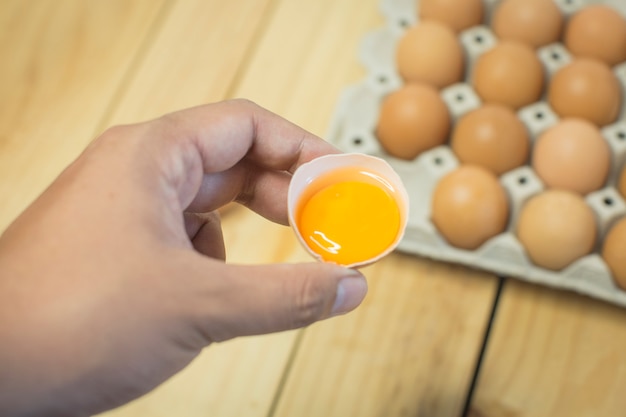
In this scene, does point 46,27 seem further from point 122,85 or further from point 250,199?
point 250,199

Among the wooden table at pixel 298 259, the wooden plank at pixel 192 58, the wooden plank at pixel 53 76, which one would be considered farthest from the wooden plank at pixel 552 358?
the wooden plank at pixel 53 76

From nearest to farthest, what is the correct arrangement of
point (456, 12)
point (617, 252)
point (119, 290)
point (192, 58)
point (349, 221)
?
point (119, 290), point (349, 221), point (617, 252), point (456, 12), point (192, 58)

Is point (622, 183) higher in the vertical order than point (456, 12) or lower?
lower

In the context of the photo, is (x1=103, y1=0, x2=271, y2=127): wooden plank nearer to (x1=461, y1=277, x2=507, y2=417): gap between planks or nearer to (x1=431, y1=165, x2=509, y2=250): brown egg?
(x1=431, y1=165, x2=509, y2=250): brown egg

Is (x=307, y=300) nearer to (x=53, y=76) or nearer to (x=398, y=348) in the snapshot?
(x=398, y=348)

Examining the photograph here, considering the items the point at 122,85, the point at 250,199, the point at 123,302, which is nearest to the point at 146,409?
the point at 250,199

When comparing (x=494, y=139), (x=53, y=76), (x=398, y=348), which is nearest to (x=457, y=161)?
(x=494, y=139)

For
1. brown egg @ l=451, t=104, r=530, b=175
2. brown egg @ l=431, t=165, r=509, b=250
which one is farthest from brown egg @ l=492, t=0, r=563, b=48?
brown egg @ l=431, t=165, r=509, b=250
